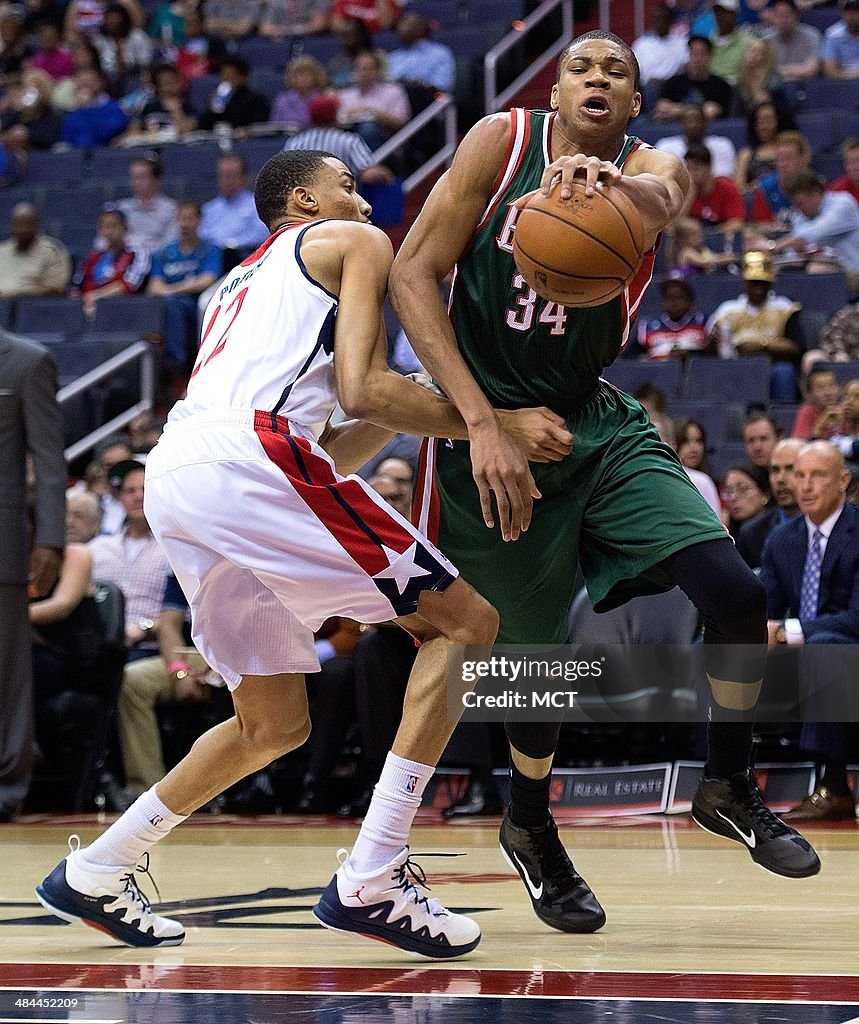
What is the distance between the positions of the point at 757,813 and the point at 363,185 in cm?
821

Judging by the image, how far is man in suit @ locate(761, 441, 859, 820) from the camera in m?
6.19

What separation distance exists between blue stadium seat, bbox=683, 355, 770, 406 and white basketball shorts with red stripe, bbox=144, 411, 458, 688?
614 cm

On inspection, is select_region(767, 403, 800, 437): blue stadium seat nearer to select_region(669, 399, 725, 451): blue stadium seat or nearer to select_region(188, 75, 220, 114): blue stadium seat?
select_region(669, 399, 725, 451): blue stadium seat

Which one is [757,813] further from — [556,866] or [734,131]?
[734,131]

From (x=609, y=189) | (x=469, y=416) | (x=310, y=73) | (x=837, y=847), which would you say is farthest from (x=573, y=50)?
(x=310, y=73)

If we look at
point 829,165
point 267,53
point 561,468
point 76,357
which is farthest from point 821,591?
point 267,53

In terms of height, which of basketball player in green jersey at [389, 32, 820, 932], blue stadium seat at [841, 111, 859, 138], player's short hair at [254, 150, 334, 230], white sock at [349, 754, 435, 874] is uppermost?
player's short hair at [254, 150, 334, 230]

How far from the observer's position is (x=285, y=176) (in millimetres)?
3629

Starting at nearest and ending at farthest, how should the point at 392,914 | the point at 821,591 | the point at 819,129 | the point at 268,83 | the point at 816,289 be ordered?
the point at 392,914 < the point at 821,591 < the point at 816,289 < the point at 819,129 < the point at 268,83

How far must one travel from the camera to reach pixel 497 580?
3.70 metres

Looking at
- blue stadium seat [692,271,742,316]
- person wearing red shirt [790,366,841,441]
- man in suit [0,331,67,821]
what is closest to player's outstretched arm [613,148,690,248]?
man in suit [0,331,67,821]

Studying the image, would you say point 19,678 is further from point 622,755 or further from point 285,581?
point 285,581

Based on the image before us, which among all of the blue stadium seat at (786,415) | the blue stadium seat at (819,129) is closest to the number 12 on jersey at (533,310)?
the blue stadium seat at (786,415)

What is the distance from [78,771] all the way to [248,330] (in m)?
4.11
